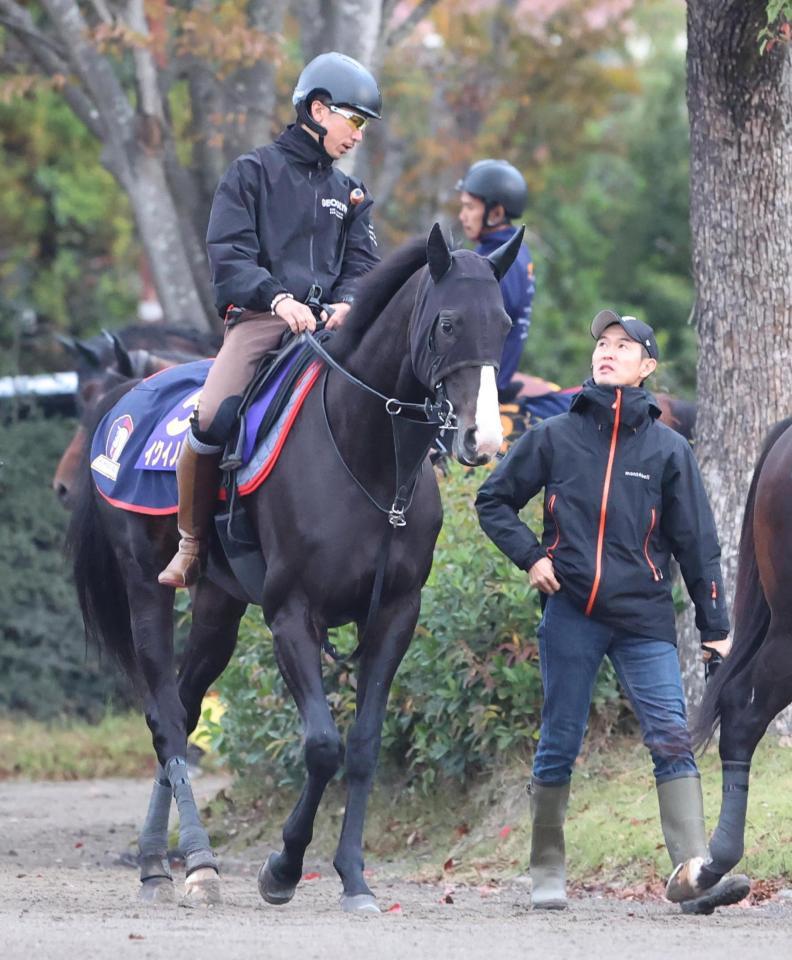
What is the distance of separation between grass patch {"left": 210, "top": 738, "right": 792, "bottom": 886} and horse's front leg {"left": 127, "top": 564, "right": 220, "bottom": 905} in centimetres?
143

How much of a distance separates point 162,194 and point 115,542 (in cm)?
604

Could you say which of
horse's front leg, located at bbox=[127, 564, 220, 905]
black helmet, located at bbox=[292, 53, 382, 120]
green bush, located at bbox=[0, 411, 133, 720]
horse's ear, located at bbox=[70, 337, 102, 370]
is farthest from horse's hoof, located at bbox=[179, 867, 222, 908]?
green bush, located at bbox=[0, 411, 133, 720]

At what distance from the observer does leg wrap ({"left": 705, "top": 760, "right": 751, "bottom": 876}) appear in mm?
6309

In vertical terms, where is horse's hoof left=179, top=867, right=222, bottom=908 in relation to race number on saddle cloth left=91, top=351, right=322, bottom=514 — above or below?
below

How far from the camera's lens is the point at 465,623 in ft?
28.7

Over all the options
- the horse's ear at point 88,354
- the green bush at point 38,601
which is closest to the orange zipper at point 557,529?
the horse's ear at point 88,354

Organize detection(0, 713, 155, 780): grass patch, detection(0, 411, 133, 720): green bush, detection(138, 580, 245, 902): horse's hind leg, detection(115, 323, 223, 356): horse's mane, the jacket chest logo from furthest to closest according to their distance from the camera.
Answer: detection(0, 411, 133, 720): green bush
detection(0, 713, 155, 780): grass patch
detection(115, 323, 223, 356): horse's mane
detection(138, 580, 245, 902): horse's hind leg
the jacket chest logo

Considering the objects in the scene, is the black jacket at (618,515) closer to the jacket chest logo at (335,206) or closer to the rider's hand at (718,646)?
the rider's hand at (718,646)

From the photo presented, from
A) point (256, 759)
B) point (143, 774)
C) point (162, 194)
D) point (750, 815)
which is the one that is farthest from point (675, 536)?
point (162, 194)

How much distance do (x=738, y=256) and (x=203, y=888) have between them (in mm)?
4024

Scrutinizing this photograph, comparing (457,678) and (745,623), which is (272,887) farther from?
(457,678)

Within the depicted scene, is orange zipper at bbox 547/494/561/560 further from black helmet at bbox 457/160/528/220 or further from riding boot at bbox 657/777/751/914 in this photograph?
black helmet at bbox 457/160/528/220

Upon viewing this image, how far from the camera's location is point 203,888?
22.7 feet

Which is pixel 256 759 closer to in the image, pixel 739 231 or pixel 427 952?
pixel 739 231
